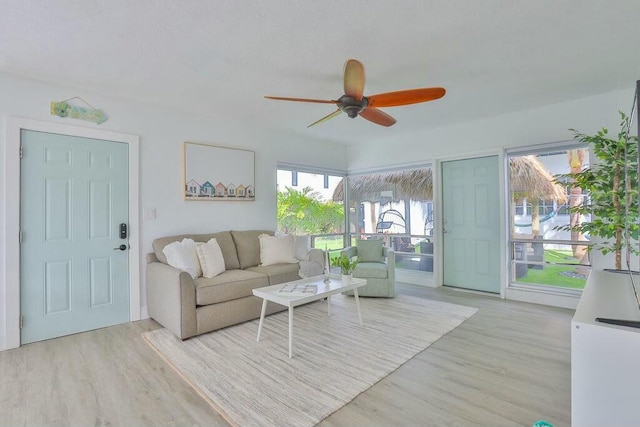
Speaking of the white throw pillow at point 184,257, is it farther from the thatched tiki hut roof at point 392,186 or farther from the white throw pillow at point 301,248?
the thatched tiki hut roof at point 392,186

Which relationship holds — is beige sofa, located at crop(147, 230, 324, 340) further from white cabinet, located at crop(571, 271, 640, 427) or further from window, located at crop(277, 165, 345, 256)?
white cabinet, located at crop(571, 271, 640, 427)

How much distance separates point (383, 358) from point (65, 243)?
10.3 ft

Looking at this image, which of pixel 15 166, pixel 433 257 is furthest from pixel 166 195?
pixel 433 257

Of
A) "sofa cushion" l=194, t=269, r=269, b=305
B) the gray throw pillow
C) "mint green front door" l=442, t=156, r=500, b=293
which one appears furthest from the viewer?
the gray throw pillow

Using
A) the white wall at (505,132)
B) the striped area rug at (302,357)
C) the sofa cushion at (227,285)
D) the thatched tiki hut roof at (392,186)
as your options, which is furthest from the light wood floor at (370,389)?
A: the thatched tiki hut roof at (392,186)

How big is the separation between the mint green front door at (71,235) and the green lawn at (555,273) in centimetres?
491

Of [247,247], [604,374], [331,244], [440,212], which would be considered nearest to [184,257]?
[247,247]

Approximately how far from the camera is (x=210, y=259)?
3295 millimetres

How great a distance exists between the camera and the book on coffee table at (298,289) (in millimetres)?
2744

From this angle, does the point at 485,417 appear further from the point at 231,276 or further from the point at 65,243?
the point at 65,243

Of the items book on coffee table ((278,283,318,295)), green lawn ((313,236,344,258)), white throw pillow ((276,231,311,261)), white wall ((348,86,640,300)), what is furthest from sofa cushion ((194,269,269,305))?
white wall ((348,86,640,300))

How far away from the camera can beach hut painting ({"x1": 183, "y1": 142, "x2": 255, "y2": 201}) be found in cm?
384

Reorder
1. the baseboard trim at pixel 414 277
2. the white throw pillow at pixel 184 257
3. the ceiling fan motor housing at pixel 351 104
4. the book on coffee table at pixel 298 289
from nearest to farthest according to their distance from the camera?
the ceiling fan motor housing at pixel 351 104 < the book on coffee table at pixel 298 289 < the white throw pillow at pixel 184 257 < the baseboard trim at pixel 414 277

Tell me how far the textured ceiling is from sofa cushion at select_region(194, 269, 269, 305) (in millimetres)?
1938
